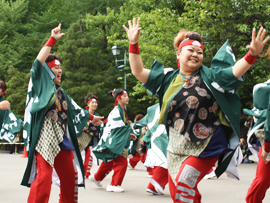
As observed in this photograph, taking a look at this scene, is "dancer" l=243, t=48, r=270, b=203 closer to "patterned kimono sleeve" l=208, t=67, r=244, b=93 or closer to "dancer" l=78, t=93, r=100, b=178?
"patterned kimono sleeve" l=208, t=67, r=244, b=93

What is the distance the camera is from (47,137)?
4223 millimetres

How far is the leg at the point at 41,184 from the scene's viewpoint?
3.99m

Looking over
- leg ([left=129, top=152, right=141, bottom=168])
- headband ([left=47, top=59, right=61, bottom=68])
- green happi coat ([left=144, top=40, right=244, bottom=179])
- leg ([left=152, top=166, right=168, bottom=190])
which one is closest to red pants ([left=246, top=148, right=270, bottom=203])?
green happi coat ([left=144, top=40, right=244, bottom=179])

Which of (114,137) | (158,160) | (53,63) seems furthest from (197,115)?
(114,137)

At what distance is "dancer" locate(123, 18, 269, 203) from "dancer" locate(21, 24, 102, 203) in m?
1.21

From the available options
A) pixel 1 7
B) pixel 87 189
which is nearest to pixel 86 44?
pixel 1 7

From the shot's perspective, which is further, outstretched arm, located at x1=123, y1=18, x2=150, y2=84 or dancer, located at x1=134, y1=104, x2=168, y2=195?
dancer, located at x1=134, y1=104, x2=168, y2=195

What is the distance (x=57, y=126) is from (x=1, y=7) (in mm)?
25298

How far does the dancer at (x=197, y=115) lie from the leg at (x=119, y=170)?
11.9ft

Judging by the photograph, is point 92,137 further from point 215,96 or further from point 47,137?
point 215,96

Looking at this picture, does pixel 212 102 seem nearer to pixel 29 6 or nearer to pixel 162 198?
pixel 162 198

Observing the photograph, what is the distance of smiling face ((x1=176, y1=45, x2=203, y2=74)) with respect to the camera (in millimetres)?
3684

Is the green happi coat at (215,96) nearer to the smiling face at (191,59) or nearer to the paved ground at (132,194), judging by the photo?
the smiling face at (191,59)

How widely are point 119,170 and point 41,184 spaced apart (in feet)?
10.7
